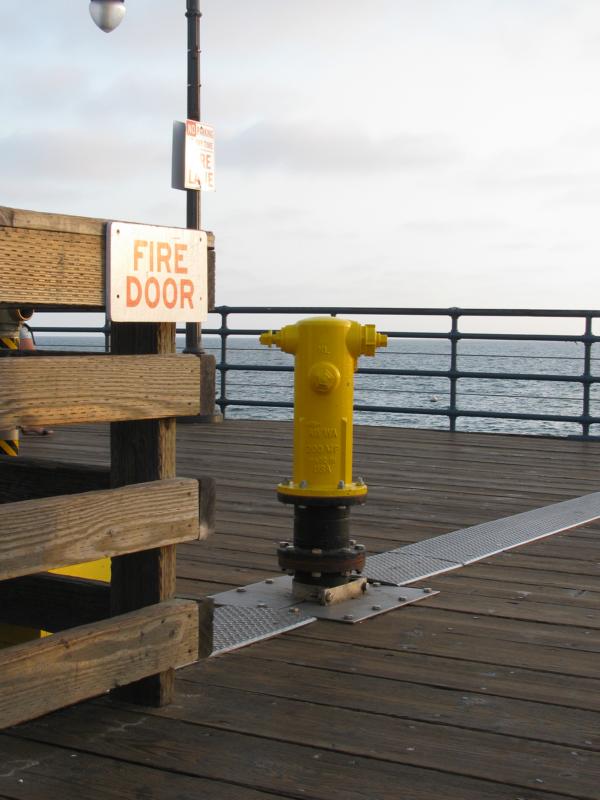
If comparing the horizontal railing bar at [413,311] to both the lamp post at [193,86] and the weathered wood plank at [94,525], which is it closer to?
the lamp post at [193,86]

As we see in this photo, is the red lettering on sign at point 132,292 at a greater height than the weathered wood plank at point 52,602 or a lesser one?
greater

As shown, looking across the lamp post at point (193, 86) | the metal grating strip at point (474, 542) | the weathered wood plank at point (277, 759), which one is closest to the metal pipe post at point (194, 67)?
the lamp post at point (193, 86)

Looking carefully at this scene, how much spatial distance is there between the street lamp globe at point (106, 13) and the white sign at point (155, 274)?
8638 mm

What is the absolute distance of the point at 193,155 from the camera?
11.0 m

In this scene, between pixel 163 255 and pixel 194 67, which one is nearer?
pixel 163 255

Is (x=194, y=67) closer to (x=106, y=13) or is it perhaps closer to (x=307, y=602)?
(x=106, y=13)

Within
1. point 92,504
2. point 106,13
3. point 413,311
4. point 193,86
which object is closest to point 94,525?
point 92,504

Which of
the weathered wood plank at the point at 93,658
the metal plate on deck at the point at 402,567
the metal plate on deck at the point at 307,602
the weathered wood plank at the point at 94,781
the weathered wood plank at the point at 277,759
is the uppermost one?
the weathered wood plank at the point at 93,658

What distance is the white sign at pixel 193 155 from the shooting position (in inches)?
424

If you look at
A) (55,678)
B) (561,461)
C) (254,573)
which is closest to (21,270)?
(55,678)

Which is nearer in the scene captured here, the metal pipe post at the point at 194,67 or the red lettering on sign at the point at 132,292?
the red lettering on sign at the point at 132,292

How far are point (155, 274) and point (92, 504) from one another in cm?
62

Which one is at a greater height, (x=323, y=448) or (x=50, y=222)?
(x=50, y=222)

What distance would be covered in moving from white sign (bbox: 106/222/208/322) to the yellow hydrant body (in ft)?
3.16
